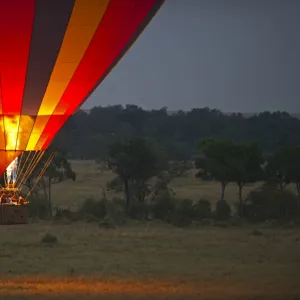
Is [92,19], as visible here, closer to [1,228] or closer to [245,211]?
[1,228]

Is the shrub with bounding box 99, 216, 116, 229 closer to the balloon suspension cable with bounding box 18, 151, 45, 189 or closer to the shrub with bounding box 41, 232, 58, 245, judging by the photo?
the shrub with bounding box 41, 232, 58, 245

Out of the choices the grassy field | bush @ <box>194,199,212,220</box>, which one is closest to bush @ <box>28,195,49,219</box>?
the grassy field

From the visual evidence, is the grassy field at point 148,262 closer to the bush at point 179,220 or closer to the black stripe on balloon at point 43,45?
the bush at point 179,220

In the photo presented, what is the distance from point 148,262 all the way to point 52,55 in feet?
34.4

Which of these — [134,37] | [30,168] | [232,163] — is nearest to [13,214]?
[30,168]

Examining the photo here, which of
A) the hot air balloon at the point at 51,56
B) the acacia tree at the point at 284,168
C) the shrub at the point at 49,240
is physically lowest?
the shrub at the point at 49,240

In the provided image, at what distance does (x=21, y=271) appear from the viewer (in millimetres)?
23547

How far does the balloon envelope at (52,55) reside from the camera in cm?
1447

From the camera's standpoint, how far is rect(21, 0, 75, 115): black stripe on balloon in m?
14.3

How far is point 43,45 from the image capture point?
1546cm

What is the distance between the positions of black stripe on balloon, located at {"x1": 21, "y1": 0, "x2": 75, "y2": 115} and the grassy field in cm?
434

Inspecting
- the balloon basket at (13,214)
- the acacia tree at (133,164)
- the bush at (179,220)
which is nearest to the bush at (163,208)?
the bush at (179,220)

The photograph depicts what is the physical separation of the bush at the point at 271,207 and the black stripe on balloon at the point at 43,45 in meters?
22.3

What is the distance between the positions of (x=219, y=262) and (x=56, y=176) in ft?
70.4
